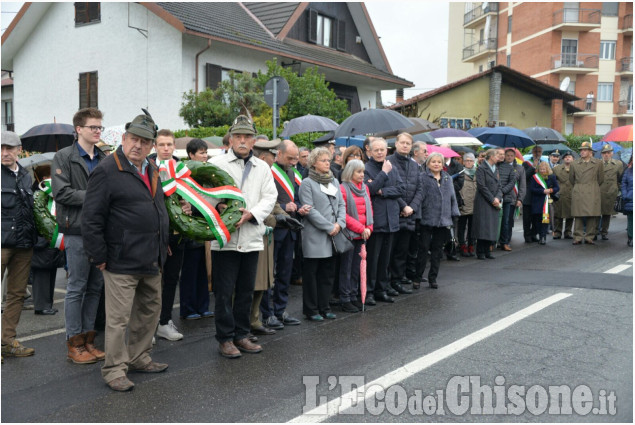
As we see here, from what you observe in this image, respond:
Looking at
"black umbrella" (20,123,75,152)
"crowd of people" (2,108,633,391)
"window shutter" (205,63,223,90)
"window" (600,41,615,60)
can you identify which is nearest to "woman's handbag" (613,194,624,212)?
"crowd of people" (2,108,633,391)

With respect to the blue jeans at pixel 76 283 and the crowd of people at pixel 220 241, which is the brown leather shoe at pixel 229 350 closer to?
the crowd of people at pixel 220 241

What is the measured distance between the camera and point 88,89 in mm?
23500

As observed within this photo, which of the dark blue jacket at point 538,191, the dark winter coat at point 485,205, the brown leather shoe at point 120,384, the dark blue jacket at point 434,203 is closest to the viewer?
the brown leather shoe at point 120,384

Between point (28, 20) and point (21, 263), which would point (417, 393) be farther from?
point (28, 20)

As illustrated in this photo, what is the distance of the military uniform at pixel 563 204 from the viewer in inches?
568

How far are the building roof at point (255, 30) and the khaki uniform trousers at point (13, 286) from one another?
15210mm

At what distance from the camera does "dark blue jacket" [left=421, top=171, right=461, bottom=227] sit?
862 centimetres

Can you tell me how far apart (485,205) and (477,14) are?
Answer: 5699 cm

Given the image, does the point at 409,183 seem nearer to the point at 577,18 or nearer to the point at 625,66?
the point at 577,18

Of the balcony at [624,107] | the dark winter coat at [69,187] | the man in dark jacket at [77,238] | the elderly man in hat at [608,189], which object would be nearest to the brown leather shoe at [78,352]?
the man in dark jacket at [77,238]

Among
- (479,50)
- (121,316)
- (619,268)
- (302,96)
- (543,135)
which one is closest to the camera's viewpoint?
(121,316)

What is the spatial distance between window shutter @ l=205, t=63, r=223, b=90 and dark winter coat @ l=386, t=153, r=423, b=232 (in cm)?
1385

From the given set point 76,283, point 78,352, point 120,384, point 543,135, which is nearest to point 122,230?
point 76,283

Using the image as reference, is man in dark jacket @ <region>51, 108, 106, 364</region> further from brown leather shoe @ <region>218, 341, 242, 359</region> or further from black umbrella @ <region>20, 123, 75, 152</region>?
black umbrella @ <region>20, 123, 75, 152</region>
